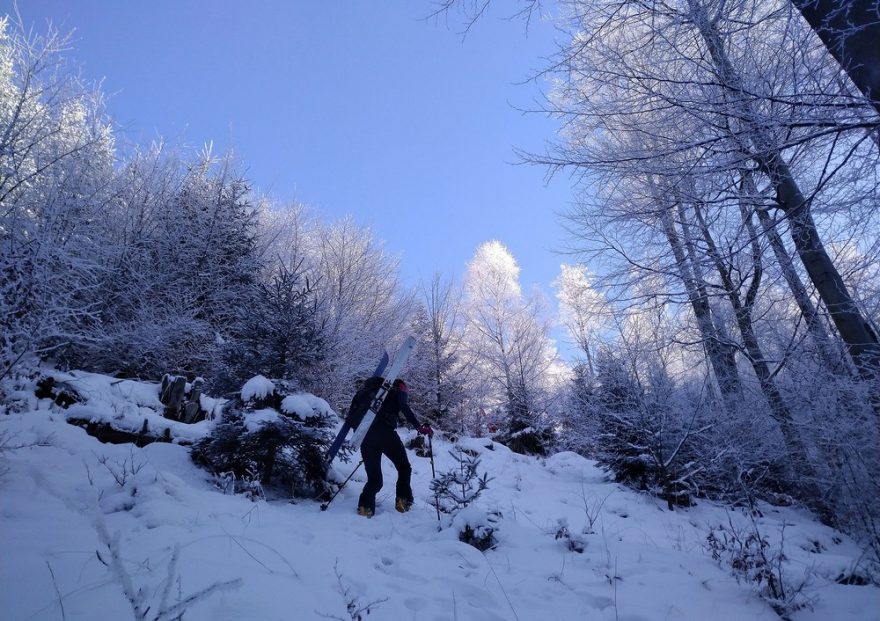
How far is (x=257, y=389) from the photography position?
4.83 m

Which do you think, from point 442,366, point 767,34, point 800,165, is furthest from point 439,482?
point 442,366

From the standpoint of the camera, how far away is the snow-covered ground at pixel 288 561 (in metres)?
1.89

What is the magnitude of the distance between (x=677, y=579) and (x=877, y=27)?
388 cm

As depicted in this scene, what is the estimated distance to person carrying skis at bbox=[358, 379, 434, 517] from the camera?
15.6ft

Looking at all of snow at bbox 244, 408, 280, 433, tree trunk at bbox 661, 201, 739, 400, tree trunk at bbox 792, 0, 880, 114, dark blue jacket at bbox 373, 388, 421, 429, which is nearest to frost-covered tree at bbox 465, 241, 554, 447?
tree trunk at bbox 661, 201, 739, 400

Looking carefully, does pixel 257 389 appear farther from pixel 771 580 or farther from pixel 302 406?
pixel 771 580

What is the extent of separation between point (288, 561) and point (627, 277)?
20.9 feet

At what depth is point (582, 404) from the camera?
362 inches

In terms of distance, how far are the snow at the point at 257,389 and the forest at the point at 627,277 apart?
41 cm

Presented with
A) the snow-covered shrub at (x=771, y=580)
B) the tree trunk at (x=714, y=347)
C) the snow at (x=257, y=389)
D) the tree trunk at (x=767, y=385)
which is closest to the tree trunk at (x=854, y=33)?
the tree trunk at (x=767, y=385)

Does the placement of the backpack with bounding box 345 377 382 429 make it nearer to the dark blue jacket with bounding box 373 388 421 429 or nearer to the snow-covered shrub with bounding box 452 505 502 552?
the dark blue jacket with bounding box 373 388 421 429

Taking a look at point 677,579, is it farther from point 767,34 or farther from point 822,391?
point 767,34

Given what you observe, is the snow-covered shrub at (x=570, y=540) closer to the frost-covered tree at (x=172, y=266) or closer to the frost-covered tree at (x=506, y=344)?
the frost-covered tree at (x=172, y=266)

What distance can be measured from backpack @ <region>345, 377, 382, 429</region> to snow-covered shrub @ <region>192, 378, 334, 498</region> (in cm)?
28
